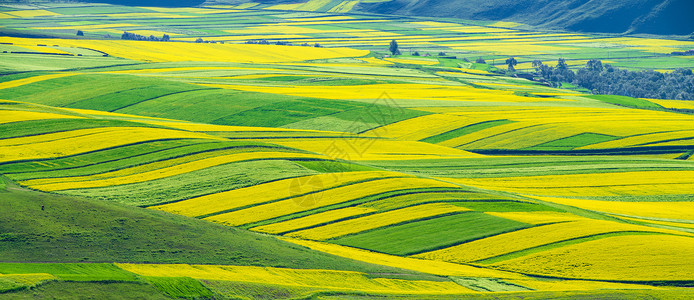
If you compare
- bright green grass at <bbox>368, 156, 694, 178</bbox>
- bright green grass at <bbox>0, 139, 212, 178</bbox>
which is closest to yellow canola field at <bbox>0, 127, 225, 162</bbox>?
bright green grass at <bbox>0, 139, 212, 178</bbox>

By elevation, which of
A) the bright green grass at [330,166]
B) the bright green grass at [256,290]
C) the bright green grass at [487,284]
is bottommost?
the bright green grass at [487,284]

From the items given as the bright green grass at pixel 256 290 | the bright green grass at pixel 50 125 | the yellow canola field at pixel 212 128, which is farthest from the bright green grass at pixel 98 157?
the bright green grass at pixel 256 290

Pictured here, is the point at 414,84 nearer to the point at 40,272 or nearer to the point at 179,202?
the point at 179,202

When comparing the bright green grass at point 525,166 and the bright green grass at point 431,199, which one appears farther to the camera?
the bright green grass at point 525,166

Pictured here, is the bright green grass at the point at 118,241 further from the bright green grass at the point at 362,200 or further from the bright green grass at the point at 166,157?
the bright green grass at the point at 166,157

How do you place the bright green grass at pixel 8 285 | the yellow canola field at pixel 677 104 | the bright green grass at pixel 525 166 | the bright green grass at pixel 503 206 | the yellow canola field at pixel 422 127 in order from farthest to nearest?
the yellow canola field at pixel 677 104 < the yellow canola field at pixel 422 127 < the bright green grass at pixel 525 166 < the bright green grass at pixel 503 206 < the bright green grass at pixel 8 285

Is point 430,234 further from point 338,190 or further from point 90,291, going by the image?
point 90,291

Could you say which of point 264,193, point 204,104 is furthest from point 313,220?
point 204,104
